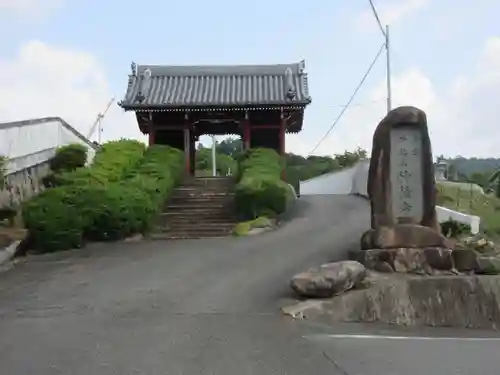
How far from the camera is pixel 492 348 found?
8.77 metres

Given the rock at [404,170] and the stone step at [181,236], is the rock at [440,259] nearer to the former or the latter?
the rock at [404,170]

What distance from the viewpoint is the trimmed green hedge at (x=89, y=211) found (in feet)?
54.4

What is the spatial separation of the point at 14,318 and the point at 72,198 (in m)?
7.81

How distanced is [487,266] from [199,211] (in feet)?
38.5

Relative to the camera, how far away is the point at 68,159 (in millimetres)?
22766

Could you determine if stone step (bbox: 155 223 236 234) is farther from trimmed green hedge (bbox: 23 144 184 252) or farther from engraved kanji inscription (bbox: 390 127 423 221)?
engraved kanji inscription (bbox: 390 127 423 221)

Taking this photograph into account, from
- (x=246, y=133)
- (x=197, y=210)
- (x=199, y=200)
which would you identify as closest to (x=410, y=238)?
(x=197, y=210)

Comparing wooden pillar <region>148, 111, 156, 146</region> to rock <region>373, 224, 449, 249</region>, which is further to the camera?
wooden pillar <region>148, 111, 156, 146</region>

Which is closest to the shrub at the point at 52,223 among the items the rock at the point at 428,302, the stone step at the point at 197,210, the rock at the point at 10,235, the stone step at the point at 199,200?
the rock at the point at 10,235

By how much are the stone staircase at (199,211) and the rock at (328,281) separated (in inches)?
341

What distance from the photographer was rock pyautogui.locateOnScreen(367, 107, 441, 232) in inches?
503

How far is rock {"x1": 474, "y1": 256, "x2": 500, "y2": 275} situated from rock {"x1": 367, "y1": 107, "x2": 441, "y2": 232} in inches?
44.8

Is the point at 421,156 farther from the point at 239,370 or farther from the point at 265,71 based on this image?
the point at 265,71

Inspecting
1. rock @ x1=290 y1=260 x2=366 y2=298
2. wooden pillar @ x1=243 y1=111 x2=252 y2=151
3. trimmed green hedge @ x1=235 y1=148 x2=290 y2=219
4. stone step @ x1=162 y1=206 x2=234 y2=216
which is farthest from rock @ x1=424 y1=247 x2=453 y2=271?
wooden pillar @ x1=243 y1=111 x2=252 y2=151
